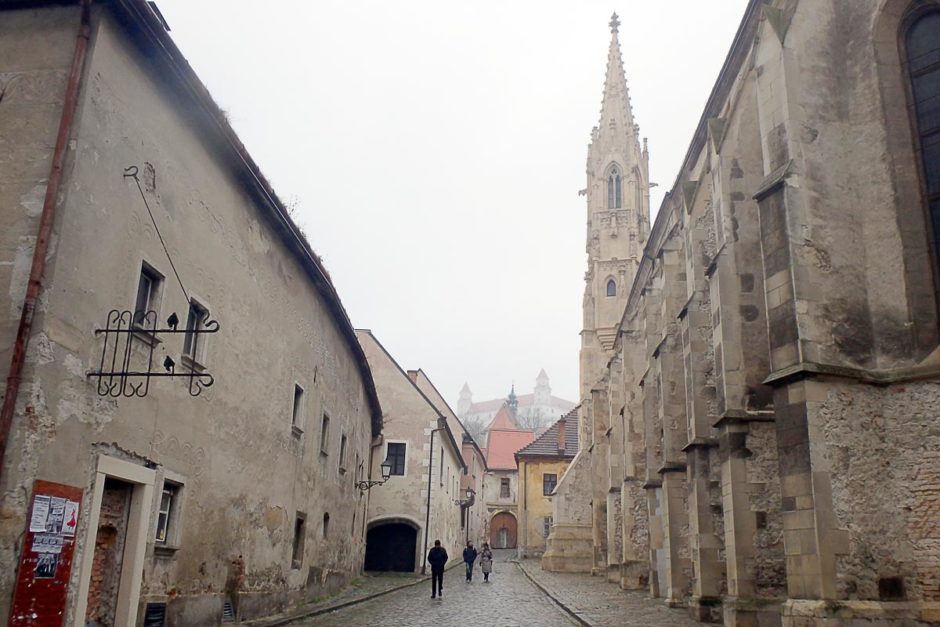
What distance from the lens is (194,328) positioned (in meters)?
11.7

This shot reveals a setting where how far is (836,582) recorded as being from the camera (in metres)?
9.41

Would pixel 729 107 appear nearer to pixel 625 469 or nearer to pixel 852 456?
pixel 852 456

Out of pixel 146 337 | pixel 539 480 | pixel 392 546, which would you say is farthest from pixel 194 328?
pixel 539 480

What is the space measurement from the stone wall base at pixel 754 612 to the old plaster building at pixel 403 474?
2131cm

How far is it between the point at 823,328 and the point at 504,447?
7358 centimetres

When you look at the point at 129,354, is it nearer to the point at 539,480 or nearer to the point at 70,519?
the point at 70,519

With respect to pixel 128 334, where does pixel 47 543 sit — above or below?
below

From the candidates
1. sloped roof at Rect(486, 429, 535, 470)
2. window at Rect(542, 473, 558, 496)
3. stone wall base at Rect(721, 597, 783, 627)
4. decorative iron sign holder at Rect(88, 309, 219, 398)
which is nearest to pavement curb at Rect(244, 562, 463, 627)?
decorative iron sign holder at Rect(88, 309, 219, 398)

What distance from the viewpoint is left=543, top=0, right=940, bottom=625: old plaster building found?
31.6ft

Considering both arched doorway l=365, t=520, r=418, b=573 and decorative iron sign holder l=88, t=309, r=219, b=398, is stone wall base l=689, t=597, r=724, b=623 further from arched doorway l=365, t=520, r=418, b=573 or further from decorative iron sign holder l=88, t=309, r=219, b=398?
arched doorway l=365, t=520, r=418, b=573

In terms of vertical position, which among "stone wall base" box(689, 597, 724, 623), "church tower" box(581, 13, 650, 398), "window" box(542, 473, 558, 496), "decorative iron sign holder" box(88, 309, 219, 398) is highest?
"church tower" box(581, 13, 650, 398)

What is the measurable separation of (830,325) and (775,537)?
406 cm

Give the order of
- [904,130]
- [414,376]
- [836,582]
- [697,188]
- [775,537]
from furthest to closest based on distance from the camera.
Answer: [414,376], [697,188], [775,537], [904,130], [836,582]

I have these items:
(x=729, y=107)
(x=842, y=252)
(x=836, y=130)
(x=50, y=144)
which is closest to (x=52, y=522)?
(x=50, y=144)
